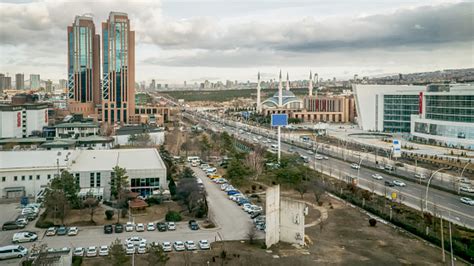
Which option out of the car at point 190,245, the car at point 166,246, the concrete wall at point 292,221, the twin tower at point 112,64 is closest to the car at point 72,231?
the car at point 166,246

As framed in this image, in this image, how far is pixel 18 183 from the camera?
17188mm

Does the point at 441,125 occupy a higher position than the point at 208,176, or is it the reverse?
the point at 441,125

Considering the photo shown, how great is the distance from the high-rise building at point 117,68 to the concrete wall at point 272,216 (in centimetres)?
3185

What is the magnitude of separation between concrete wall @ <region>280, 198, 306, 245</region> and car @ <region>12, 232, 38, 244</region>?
265 inches

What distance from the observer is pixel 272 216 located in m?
11.7

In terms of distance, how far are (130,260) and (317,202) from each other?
26.2 feet

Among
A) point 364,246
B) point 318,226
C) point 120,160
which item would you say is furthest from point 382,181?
point 120,160

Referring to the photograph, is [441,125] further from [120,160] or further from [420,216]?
[120,160]

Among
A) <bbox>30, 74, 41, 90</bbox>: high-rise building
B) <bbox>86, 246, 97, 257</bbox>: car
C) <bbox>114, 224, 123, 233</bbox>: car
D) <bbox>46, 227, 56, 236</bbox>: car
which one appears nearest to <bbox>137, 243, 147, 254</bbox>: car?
<bbox>86, 246, 97, 257</bbox>: car

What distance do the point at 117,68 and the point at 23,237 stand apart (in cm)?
3044

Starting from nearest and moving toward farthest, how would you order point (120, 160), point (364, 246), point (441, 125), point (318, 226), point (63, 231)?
point (364, 246)
point (63, 231)
point (318, 226)
point (120, 160)
point (441, 125)

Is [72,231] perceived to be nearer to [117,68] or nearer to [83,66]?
[117,68]

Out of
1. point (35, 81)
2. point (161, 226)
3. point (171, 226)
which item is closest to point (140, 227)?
point (161, 226)

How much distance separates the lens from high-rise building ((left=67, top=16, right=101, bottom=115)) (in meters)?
45.6
